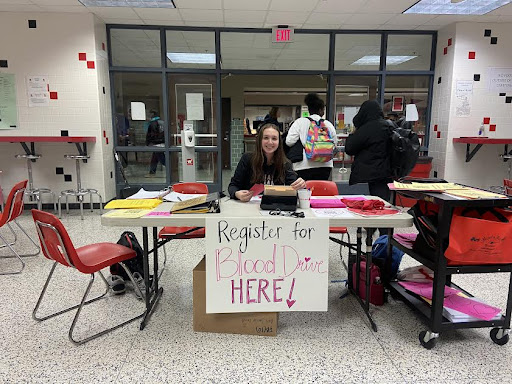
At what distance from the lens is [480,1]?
4426mm

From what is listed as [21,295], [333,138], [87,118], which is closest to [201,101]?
[87,118]

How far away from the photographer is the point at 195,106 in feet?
19.4

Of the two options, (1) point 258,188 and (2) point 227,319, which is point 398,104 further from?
(2) point 227,319

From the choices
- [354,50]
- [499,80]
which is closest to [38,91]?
[354,50]

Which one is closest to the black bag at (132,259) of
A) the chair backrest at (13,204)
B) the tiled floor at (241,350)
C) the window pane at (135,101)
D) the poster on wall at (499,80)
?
the tiled floor at (241,350)

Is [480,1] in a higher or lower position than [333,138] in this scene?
higher

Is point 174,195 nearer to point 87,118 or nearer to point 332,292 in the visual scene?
point 332,292

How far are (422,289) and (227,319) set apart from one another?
126 cm

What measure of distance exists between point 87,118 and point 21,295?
10.5ft

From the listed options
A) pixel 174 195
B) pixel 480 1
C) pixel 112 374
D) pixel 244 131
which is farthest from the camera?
pixel 244 131

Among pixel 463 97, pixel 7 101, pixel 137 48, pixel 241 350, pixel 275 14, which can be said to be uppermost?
pixel 275 14

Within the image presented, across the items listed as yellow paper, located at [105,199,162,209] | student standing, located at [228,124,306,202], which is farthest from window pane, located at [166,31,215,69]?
yellow paper, located at [105,199,162,209]

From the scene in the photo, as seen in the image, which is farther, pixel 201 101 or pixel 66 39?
pixel 201 101

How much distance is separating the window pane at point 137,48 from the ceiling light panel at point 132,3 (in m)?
0.94
